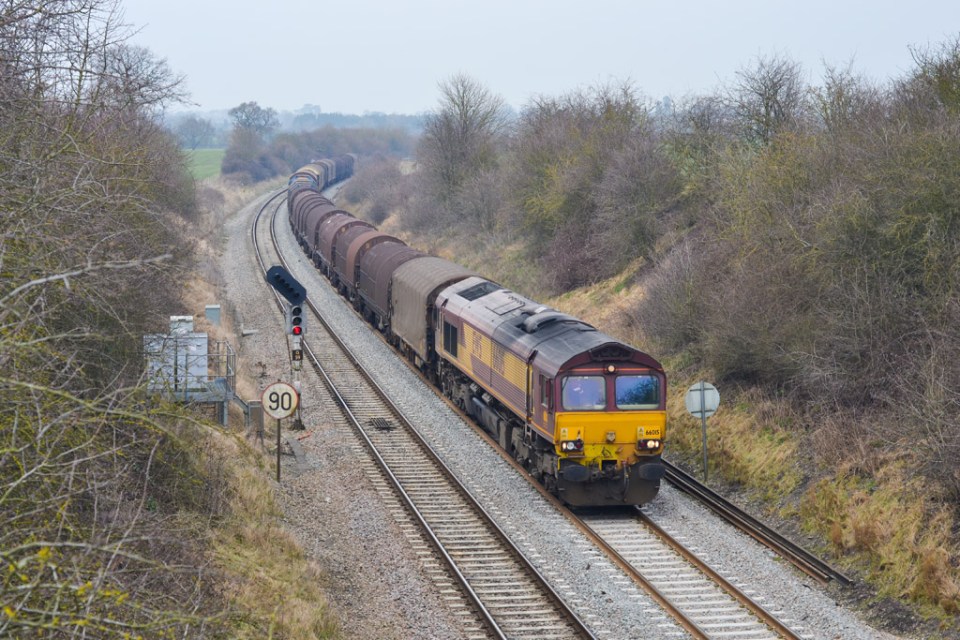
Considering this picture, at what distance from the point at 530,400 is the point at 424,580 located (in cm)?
506

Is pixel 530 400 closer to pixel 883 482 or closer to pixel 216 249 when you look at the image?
pixel 883 482

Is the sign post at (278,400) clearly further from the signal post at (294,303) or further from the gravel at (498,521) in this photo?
the signal post at (294,303)

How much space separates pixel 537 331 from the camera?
19391 millimetres

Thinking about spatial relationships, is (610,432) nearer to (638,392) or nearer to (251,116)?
(638,392)

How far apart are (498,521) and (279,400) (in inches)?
191

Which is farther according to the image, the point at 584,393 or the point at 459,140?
the point at 459,140

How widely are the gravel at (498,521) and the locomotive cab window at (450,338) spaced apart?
5.23 feet

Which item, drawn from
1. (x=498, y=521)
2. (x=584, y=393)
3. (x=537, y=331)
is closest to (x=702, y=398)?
(x=584, y=393)

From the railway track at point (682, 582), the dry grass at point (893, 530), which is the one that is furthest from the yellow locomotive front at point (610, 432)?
the dry grass at point (893, 530)

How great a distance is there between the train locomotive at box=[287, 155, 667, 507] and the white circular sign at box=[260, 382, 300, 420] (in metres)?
4.31

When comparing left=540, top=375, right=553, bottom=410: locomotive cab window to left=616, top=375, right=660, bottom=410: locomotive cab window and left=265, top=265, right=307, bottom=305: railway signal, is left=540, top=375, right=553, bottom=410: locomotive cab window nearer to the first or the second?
left=616, top=375, right=660, bottom=410: locomotive cab window

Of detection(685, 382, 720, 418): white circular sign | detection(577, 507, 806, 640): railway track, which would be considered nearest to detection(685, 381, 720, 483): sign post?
detection(685, 382, 720, 418): white circular sign

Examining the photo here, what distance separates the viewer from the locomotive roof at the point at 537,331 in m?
17.5

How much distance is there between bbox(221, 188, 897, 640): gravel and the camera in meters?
13.1
